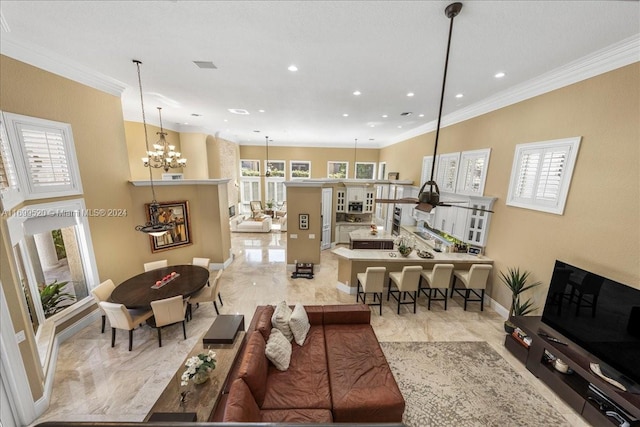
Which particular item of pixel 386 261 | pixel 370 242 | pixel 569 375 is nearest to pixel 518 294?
pixel 569 375

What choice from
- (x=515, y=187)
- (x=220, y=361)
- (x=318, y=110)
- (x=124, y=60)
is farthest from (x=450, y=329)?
(x=124, y=60)

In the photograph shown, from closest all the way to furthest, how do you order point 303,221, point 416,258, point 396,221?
1. point 416,258
2. point 303,221
3. point 396,221

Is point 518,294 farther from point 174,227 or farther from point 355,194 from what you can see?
point 174,227

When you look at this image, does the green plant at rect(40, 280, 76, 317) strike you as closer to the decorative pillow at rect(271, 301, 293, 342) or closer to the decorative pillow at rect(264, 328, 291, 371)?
the decorative pillow at rect(271, 301, 293, 342)

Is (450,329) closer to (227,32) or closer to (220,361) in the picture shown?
(220,361)

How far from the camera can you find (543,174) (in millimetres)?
3891

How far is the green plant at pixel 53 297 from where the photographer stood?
3.93 m

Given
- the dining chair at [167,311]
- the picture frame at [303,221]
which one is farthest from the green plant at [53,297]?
the picture frame at [303,221]

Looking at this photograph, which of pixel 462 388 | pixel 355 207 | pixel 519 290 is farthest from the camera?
pixel 355 207

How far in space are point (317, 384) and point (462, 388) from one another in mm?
2141

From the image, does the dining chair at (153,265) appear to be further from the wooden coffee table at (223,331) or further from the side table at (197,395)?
the side table at (197,395)

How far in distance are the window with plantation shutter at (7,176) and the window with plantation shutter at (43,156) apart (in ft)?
0.23

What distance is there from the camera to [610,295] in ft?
8.84

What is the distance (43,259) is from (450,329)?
26.4ft
